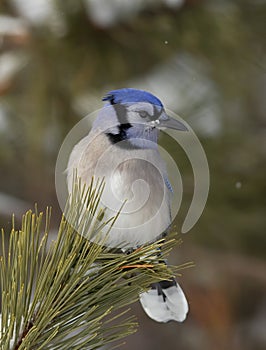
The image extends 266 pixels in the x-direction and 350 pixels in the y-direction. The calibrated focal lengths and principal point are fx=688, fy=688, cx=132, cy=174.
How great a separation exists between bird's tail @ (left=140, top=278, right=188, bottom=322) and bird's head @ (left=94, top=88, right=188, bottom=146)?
0.64 feet

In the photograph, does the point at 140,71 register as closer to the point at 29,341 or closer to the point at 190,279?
the point at 190,279

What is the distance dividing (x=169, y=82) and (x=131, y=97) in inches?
37.2

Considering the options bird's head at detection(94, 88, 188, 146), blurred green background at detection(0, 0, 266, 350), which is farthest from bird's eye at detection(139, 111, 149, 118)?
blurred green background at detection(0, 0, 266, 350)

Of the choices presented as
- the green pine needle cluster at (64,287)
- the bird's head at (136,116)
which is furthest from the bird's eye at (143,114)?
the green pine needle cluster at (64,287)

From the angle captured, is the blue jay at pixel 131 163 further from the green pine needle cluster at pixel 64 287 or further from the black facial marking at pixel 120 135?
the green pine needle cluster at pixel 64 287

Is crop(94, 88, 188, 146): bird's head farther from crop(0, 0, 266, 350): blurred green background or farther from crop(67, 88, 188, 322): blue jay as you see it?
crop(0, 0, 266, 350): blurred green background

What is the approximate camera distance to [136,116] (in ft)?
2.79

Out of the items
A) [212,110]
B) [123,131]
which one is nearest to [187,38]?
[212,110]

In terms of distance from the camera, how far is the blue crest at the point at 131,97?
0.81 m

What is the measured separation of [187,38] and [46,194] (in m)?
0.77

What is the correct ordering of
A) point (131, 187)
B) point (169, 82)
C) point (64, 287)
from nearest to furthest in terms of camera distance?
point (64, 287), point (131, 187), point (169, 82)

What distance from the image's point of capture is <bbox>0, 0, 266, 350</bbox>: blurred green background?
4.74ft

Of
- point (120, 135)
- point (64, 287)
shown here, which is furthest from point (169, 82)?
point (64, 287)

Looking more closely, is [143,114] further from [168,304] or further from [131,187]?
[168,304]
